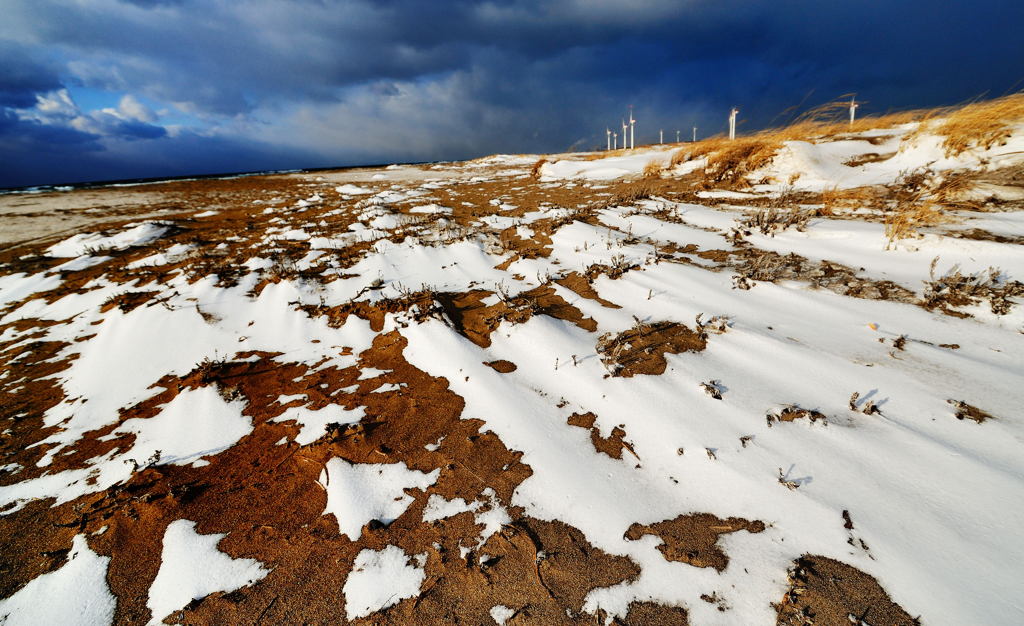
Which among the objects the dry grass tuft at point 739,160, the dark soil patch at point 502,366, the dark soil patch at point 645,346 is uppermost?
the dry grass tuft at point 739,160

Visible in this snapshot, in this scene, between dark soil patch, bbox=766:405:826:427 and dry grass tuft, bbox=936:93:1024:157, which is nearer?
dark soil patch, bbox=766:405:826:427

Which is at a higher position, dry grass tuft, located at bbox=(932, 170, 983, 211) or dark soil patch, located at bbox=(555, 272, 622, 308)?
dry grass tuft, located at bbox=(932, 170, 983, 211)

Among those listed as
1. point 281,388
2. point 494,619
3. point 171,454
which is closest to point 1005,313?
point 494,619

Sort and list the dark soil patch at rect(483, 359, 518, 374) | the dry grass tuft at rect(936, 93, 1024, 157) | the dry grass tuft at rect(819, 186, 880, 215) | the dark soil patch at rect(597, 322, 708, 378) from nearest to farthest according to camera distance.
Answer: the dark soil patch at rect(597, 322, 708, 378) < the dark soil patch at rect(483, 359, 518, 374) < the dry grass tuft at rect(819, 186, 880, 215) < the dry grass tuft at rect(936, 93, 1024, 157)

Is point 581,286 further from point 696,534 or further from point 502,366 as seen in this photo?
point 696,534

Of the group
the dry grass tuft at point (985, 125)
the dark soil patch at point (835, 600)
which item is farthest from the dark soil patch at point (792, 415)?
the dry grass tuft at point (985, 125)

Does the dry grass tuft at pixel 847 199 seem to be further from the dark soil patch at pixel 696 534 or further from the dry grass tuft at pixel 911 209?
the dark soil patch at pixel 696 534

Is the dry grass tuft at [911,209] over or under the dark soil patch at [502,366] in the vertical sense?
Answer: over

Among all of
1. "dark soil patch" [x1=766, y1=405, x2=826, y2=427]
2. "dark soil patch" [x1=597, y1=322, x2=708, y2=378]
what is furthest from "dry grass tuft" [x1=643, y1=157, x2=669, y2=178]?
"dark soil patch" [x1=766, y1=405, x2=826, y2=427]

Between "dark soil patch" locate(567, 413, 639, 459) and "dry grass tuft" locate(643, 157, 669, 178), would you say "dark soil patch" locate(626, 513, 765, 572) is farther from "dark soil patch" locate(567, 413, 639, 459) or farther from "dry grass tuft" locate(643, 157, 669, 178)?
"dry grass tuft" locate(643, 157, 669, 178)

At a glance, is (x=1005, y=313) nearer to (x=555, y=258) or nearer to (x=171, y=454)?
(x=555, y=258)

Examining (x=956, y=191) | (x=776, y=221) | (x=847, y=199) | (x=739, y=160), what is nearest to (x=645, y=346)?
(x=776, y=221)

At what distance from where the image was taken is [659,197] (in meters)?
6.73

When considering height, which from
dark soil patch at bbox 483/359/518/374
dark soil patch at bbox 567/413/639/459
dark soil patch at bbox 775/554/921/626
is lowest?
dark soil patch at bbox 775/554/921/626
